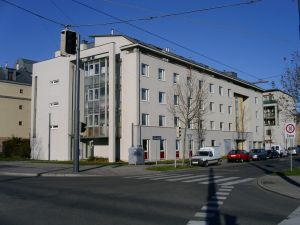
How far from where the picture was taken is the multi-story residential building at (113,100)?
133 feet

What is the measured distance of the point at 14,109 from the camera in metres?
55.3

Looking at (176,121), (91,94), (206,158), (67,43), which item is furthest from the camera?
(176,121)

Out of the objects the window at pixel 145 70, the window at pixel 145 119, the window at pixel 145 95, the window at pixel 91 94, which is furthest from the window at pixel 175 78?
the window at pixel 91 94

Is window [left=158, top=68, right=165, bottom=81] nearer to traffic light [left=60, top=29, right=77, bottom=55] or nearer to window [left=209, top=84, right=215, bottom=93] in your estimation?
window [left=209, top=84, right=215, bottom=93]

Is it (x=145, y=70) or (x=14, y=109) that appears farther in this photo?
(x=14, y=109)

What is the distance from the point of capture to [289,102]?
26656mm

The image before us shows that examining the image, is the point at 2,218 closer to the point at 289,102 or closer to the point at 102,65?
the point at 289,102

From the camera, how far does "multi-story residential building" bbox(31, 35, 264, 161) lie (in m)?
40.5

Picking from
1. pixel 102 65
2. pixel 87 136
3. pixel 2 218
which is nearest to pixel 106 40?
pixel 102 65

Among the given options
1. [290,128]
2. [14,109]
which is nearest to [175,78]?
Answer: [14,109]

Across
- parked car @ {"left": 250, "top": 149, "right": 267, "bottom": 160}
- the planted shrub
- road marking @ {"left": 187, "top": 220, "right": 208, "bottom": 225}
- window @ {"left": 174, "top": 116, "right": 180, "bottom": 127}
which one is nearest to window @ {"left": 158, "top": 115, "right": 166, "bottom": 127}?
window @ {"left": 174, "top": 116, "right": 180, "bottom": 127}

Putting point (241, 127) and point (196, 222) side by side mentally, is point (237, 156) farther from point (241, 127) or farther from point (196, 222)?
point (196, 222)

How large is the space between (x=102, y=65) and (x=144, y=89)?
5.16 meters

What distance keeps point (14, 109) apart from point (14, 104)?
2.37 feet
